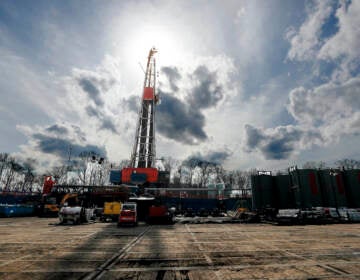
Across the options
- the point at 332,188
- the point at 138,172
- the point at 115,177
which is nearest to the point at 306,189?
the point at 332,188

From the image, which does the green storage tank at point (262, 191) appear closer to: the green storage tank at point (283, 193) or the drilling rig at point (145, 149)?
the green storage tank at point (283, 193)

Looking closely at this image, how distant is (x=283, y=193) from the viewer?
131 feet

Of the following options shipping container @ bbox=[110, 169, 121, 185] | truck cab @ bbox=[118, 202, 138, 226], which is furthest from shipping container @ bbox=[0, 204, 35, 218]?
truck cab @ bbox=[118, 202, 138, 226]

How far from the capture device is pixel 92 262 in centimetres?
741

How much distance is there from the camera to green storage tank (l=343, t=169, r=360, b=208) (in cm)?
3597

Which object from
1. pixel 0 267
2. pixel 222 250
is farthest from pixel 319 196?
pixel 0 267

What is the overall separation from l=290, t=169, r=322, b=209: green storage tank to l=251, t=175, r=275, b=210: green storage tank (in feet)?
13.7

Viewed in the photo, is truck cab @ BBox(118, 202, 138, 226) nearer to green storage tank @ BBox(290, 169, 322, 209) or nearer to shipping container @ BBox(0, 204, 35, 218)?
shipping container @ BBox(0, 204, 35, 218)

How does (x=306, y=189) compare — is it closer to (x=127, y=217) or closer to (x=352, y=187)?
(x=352, y=187)

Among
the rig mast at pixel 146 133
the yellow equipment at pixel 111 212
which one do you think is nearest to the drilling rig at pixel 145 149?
the rig mast at pixel 146 133

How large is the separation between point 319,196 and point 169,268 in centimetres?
3923

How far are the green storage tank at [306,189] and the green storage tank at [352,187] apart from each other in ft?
16.9

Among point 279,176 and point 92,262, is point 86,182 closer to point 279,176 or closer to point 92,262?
point 279,176

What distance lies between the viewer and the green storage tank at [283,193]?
39.2m
